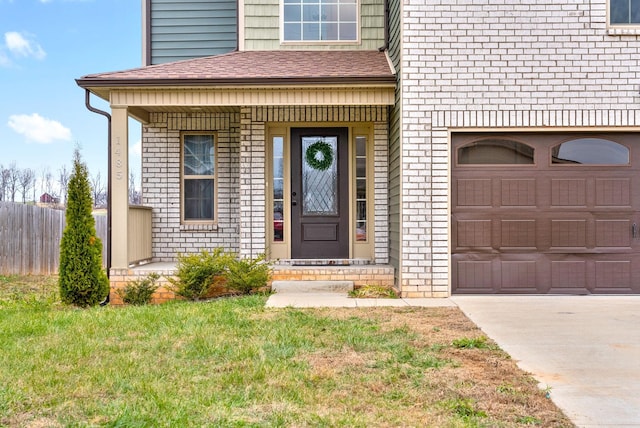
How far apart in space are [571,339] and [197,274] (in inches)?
197

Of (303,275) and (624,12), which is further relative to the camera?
(303,275)

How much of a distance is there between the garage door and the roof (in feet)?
5.94

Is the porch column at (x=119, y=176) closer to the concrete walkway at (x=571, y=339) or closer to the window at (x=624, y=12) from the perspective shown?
the concrete walkway at (x=571, y=339)

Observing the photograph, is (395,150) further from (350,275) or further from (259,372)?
(259,372)

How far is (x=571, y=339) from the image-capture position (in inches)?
230

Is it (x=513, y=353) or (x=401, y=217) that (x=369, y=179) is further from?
(x=513, y=353)

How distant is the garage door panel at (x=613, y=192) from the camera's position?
851 cm

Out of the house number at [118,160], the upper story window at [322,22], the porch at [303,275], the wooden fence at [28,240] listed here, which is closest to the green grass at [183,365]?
the porch at [303,275]

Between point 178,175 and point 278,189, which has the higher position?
point 178,175

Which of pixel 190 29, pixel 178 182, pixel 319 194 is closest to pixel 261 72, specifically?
pixel 319 194

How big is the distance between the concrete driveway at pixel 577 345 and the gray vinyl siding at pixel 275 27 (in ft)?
15.9

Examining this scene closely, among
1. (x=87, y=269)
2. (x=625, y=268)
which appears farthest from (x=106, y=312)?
(x=625, y=268)

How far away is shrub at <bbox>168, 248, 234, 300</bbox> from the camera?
8.52 meters

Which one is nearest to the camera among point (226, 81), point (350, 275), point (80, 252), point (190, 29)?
point (80, 252)
